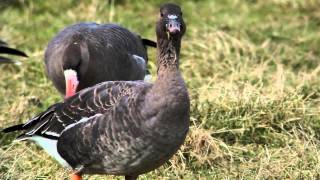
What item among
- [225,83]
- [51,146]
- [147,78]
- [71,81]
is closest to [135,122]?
[51,146]

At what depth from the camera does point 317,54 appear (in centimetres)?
855

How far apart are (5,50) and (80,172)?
2.43 meters

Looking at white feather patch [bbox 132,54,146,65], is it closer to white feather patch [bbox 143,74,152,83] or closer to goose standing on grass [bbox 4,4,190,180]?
white feather patch [bbox 143,74,152,83]

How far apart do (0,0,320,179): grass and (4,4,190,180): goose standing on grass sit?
0.77 m

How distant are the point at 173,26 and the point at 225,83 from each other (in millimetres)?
2655

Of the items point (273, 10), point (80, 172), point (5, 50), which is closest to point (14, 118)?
point (5, 50)

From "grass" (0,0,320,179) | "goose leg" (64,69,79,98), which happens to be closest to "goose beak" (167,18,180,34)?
"grass" (0,0,320,179)

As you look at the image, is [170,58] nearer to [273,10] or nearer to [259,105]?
[259,105]

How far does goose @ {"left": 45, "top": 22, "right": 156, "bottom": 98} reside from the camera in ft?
20.7

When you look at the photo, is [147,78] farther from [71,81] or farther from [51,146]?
[51,146]

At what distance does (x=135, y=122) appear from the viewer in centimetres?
455

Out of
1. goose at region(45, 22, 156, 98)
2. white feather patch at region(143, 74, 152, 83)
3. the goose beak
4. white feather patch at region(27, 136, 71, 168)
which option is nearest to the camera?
the goose beak

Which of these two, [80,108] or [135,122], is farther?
[80,108]

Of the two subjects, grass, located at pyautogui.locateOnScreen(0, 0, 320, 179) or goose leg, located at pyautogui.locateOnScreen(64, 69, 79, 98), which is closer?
grass, located at pyautogui.locateOnScreen(0, 0, 320, 179)
